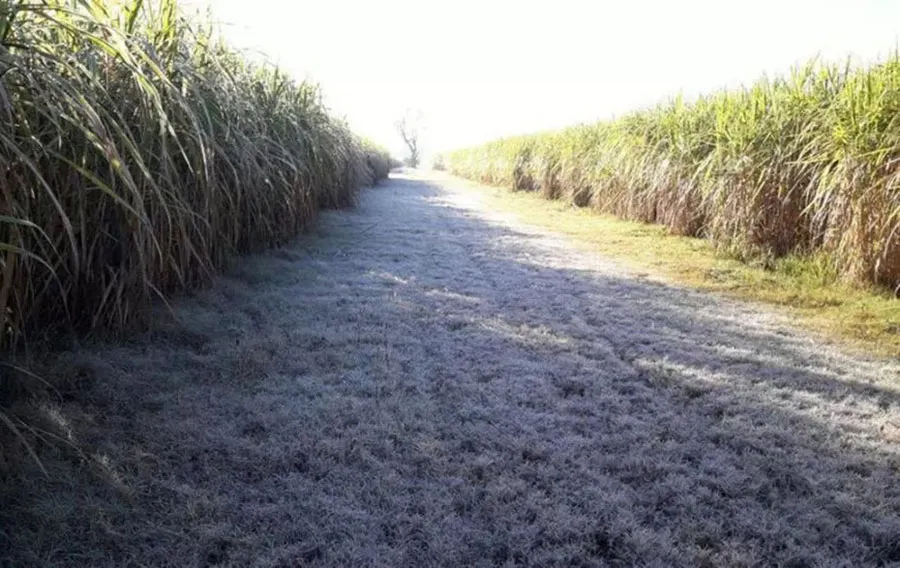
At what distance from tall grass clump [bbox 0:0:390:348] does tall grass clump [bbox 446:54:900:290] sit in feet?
11.9

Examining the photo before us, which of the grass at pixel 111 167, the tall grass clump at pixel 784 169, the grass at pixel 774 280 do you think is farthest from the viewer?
the tall grass clump at pixel 784 169

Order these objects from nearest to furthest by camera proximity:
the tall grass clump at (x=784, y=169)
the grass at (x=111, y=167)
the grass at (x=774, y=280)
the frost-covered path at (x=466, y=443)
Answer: the frost-covered path at (x=466, y=443) → the grass at (x=111, y=167) → the grass at (x=774, y=280) → the tall grass clump at (x=784, y=169)

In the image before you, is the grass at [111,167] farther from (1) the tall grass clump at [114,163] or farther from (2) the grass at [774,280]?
(2) the grass at [774,280]

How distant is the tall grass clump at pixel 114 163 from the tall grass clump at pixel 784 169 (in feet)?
11.9

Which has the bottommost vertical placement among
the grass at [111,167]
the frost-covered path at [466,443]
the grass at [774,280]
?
the frost-covered path at [466,443]

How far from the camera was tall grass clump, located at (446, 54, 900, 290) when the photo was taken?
347cm

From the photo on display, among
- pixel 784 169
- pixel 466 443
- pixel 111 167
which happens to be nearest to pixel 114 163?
pixel 111 167

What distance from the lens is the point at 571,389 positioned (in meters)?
2.29

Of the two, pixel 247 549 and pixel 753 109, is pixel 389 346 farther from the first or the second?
pixel 753 109

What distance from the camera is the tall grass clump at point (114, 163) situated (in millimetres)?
1583

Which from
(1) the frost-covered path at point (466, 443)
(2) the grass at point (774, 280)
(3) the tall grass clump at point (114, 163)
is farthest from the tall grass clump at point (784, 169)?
(3) the tall grass clump at point (114, 163)

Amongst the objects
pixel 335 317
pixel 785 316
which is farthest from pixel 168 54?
pixel 785 316

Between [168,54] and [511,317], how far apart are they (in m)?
2.16

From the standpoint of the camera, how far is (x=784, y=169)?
4363 mm
